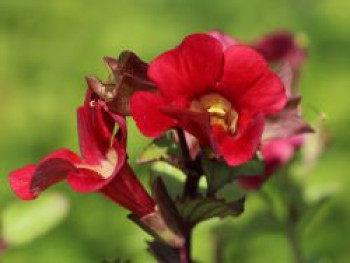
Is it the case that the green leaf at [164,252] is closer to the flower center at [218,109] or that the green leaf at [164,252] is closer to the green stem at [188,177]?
the green stem at [188,177]

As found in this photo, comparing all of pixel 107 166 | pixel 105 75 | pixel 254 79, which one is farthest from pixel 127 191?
pixel 105 75

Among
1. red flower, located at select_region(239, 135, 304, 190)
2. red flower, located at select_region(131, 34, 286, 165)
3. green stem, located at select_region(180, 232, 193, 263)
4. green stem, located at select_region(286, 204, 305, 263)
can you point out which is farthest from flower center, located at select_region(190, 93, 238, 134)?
Answer: green stem, located at select_region(286, 204, 305, 263)

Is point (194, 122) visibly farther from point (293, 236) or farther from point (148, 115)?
point (293, 236)

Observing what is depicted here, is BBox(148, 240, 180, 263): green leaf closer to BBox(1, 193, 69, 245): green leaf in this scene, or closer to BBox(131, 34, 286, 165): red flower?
BBox(131, 34, 286, 165): red flower

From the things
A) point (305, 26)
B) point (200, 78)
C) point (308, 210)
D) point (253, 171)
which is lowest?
point (305, 26)

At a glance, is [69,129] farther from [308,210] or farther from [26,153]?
[308,210]

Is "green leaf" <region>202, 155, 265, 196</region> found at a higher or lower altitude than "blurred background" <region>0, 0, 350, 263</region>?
higher

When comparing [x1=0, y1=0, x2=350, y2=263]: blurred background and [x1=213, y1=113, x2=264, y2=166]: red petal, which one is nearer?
[x1=213, y1=113, x2=264, y2=166]: red petal

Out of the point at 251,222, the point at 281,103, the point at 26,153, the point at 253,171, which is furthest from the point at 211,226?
the point at 26,153
